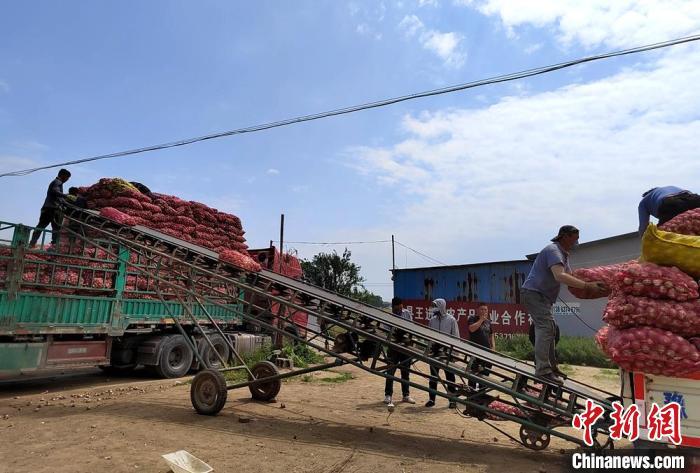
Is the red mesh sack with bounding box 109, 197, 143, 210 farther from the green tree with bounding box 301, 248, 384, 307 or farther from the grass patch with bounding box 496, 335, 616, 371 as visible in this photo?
the green tree with bounding box 301, 248, 384, 307

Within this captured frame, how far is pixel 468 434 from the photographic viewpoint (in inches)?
229

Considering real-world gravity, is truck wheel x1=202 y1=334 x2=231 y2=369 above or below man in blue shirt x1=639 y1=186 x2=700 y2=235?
below

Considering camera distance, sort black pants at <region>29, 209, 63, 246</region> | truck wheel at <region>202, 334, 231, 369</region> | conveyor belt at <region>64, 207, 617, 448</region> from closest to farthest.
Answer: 1. conveyor belt at <region>64, 207, 617, 448</region>
2. black pants at <region>29, 209, 63, 246</region>
3. truck wheel at <region>202, 334, 231, 369</region>

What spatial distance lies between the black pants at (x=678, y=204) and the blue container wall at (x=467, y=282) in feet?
58.0

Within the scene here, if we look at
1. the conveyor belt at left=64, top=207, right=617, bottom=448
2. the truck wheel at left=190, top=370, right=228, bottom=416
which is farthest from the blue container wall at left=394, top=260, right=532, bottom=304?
the truck wheel at left=190, top=370, right=228, bottom=416

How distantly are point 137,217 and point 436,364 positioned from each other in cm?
742

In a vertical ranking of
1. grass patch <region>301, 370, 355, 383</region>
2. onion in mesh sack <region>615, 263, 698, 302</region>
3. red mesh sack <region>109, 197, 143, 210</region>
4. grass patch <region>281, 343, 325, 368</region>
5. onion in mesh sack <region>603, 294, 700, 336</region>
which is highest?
red mesh sack <region>109, 197, 143, 210</region>

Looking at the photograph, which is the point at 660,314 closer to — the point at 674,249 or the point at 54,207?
the point at 674,249

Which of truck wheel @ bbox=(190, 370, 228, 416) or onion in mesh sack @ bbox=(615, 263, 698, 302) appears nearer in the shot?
onion in mesh sack @ bbox=(615, 263, 698, 302)

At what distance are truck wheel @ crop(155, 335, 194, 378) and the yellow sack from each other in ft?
30.3

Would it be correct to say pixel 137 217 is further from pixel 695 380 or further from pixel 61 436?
pixel 695 380

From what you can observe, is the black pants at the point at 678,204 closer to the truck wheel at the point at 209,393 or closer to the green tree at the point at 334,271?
the truck wheel at the point at 209,393

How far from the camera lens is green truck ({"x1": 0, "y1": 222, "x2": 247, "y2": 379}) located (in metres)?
7.03

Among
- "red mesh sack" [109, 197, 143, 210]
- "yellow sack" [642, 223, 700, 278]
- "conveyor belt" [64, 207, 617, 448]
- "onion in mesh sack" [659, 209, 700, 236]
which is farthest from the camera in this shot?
"red mesh sack" [109, 197, 143, 210]
